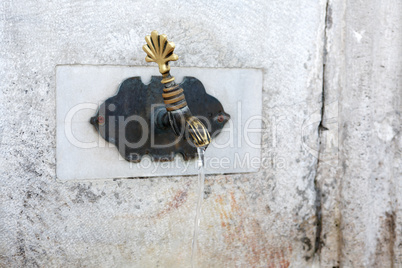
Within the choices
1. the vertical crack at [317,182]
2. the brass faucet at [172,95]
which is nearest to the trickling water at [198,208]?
the brass faucet at [172,95]

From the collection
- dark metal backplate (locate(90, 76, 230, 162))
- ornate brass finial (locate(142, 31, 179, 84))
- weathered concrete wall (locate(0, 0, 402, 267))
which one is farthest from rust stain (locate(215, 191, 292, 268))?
ornate brass finial (locate(142, 31, 179, 84))

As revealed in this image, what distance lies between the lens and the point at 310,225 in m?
0.96

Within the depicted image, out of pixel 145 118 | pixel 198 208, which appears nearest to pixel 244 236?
pixel 198 208

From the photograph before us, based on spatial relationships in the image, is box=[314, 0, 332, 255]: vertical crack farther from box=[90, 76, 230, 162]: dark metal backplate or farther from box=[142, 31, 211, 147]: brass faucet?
box=[142, 31, 211, 147]: brass faucet

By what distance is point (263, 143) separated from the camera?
904 millimetres

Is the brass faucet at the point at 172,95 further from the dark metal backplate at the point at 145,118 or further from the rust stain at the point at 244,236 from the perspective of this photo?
the rust stain at the point at 244,236

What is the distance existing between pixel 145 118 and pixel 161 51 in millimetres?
179

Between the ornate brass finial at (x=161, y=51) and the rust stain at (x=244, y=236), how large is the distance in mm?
333

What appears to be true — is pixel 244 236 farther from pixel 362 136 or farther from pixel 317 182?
pixel 362 136

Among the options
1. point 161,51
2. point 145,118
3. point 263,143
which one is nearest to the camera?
point 161,51

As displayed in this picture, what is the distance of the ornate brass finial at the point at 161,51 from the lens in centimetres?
66

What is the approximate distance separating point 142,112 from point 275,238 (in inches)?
16.5

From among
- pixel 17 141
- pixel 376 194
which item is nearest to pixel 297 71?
pixel 376 194

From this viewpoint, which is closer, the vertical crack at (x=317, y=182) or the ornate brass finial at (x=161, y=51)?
the ornate brass finial at (x=161, y=51)
